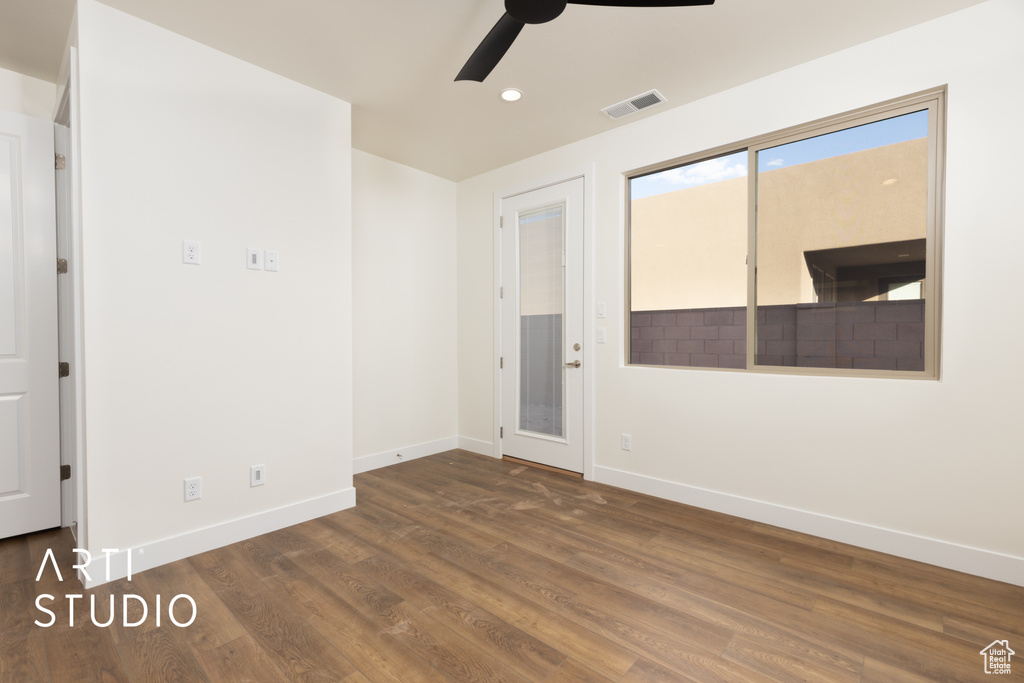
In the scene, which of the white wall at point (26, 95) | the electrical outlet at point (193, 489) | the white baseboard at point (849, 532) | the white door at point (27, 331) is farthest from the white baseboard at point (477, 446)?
the white wall at point (26, 95)

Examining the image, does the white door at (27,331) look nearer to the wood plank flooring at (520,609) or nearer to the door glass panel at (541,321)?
the wood plank flooring at (520,609)

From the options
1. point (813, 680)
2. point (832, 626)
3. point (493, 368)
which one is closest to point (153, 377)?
point (493, 368)

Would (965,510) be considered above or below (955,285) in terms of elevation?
below

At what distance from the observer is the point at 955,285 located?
7.39ft

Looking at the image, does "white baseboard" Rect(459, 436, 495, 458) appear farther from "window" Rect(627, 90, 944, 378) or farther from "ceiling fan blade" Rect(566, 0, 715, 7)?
"ceiling fan blade" Rect(566, 0, 715, 7)

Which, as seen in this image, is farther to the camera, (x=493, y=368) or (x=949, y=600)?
(x=493, y=368)

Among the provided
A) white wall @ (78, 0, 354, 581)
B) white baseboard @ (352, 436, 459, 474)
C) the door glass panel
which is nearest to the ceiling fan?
white wall @ (78, 0, 354, 581)

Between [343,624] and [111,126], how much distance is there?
8.24 feet

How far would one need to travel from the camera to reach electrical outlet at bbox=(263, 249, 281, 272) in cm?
272

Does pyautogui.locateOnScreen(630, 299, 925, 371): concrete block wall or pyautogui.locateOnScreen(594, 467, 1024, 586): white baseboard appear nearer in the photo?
pyautogui.locateOnScreen(594, 467, 1024, 586): white baseboard

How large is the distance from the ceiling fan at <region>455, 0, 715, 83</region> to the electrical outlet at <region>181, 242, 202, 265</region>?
5.50 ft

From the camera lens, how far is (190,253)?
2.43 metres

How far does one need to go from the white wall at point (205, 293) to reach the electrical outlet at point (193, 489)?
31 mm

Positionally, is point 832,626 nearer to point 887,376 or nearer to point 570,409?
point 887,376
